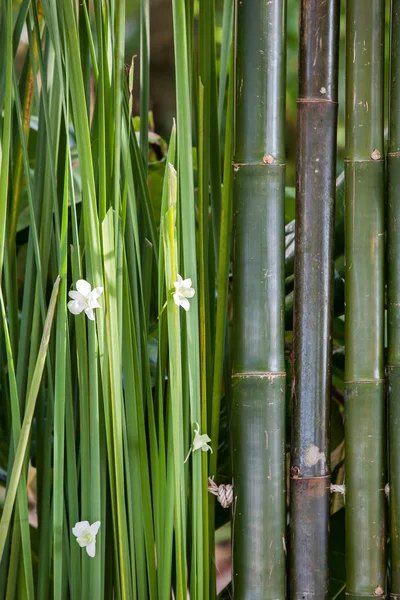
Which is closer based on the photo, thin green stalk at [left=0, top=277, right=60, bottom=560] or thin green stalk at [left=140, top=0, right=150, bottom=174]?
→ thin green stalk at [left=0, top=277, right=60, bottom=560]

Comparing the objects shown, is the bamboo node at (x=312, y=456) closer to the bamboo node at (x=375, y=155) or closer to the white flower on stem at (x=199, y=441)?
the white flower on stem at (x=199, y=441)

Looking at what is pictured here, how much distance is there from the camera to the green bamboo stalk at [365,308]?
502 mm

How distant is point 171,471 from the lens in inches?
18.0

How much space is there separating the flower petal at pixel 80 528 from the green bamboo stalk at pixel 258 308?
126 mm

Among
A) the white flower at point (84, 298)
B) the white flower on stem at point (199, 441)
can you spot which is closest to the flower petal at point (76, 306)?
the white flower at point (84, 298)

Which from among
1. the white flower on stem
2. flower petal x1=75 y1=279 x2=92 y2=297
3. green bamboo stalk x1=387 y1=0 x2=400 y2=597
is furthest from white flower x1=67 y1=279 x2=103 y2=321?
green bamboo stalk x1=387 y1=0 x2=400 y2=597

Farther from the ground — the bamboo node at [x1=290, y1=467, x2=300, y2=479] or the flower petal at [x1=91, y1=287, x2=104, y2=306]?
the flower petal at [x1=91, y1=287, x2=104, y2=306]

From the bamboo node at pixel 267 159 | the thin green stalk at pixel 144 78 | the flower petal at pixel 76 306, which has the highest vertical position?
the thin green stalk at pixel 144 78

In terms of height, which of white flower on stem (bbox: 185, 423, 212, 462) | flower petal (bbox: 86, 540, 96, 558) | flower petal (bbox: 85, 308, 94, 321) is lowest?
flower petal (bbox: 86, 540, 96, 558)

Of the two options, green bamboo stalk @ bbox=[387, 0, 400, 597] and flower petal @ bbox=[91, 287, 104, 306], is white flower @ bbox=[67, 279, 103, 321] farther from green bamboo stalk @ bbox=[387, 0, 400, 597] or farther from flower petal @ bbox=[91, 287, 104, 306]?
green bamboo stalk @ bbox=[387, 0, 400, 597]

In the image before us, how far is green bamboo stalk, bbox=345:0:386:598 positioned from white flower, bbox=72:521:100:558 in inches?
8.3

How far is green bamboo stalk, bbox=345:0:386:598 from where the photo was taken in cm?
50

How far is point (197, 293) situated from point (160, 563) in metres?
0.21

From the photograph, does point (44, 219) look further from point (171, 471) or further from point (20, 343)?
point (171, 471)
